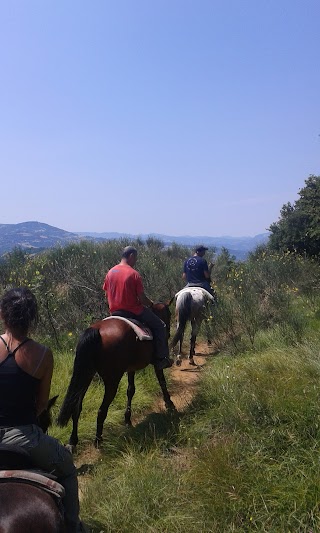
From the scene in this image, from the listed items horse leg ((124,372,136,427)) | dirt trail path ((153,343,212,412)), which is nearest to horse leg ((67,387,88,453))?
horse leg ((124,372,136,427))

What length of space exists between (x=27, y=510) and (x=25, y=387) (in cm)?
77

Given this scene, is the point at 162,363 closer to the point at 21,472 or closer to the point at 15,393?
the point at 15,393

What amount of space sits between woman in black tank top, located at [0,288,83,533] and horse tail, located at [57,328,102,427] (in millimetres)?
1891

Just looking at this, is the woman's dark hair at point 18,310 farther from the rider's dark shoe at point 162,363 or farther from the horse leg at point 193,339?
the horse leg at point 193,339

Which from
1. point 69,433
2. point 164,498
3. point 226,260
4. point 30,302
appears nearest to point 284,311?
point 69,433

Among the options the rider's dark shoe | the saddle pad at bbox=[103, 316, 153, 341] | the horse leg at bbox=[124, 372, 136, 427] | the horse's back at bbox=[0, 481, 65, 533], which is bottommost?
the horse leg at bbox=[124, 372, 136, 427]

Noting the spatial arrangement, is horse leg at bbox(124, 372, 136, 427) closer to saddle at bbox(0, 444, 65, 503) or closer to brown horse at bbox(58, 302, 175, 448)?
brown horse at bbox(58, 302, 175, 448)

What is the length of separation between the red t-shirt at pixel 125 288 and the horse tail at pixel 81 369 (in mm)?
757

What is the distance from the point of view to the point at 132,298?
562 centimetres

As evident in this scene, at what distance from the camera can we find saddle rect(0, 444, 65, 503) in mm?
2404

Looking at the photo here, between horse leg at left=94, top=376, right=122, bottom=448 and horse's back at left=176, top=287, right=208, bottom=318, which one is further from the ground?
horse's back at left=176, top=287, right=208, bottom=318

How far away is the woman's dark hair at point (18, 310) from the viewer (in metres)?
2.81

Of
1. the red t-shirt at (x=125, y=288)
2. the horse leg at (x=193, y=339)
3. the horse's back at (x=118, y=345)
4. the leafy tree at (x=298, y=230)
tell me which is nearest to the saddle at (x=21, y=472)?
the horse's back at (x=118, y=345)

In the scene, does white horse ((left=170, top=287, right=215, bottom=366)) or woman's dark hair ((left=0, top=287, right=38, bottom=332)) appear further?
white horse ((left=170, top=287, right=215, bottom=366))
